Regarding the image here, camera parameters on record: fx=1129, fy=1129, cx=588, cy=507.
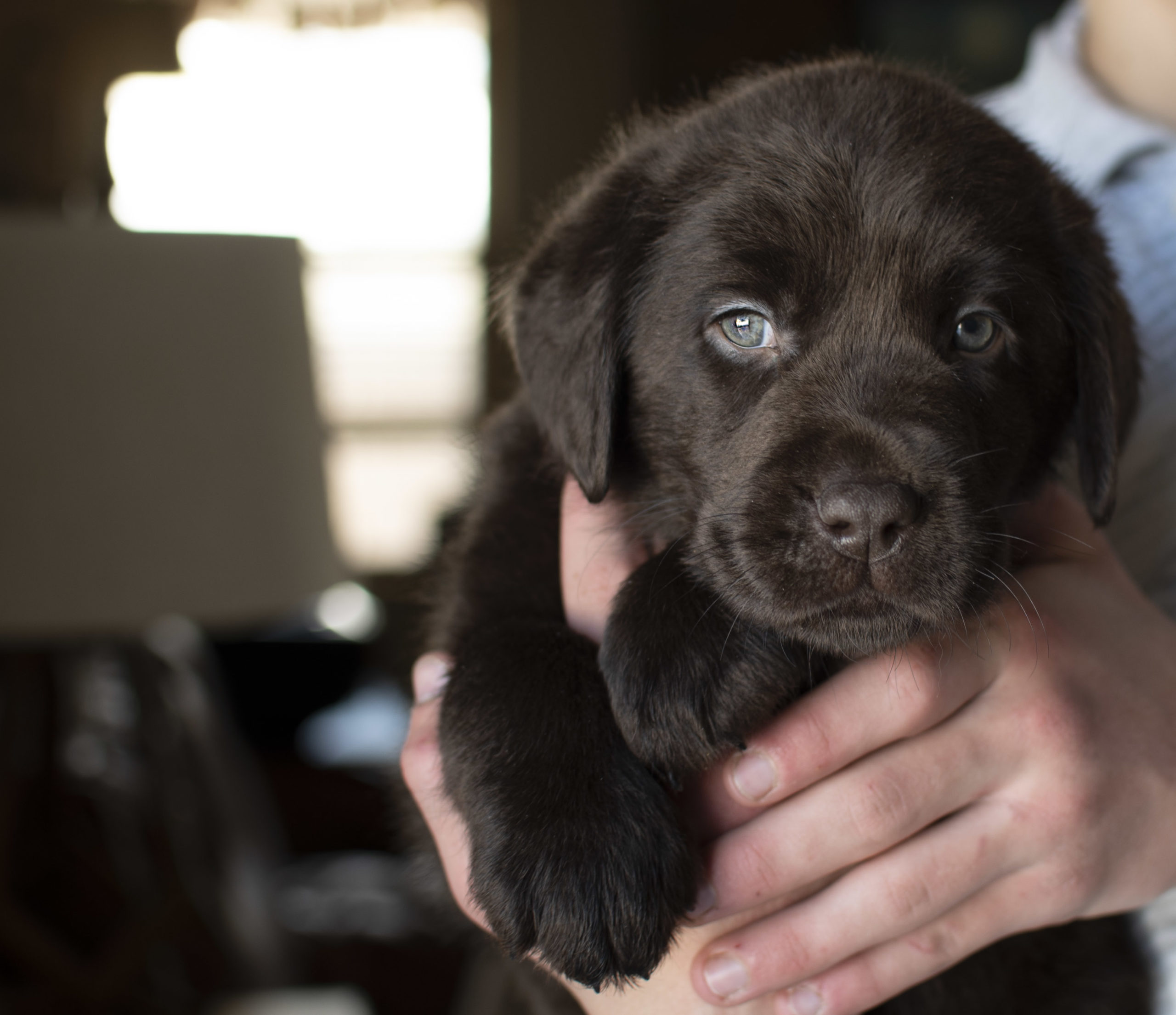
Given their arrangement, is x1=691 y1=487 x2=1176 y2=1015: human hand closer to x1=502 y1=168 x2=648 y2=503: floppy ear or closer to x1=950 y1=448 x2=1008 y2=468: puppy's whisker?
x1=950 y1=448 x2=1008 y2=468: puppy's whisker

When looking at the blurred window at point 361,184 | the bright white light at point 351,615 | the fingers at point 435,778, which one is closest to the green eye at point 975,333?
the fingers at point 435,778

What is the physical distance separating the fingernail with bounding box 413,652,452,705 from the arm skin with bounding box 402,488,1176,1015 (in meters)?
0.08

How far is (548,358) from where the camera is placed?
146 centimetres

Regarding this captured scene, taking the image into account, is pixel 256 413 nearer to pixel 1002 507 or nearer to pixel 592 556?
pixel 592 556

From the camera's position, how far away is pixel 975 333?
4.48 ft

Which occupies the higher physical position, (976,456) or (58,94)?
(976,456)

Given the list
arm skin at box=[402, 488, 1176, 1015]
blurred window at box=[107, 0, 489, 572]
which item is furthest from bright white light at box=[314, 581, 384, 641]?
arm skin at box=[402, 488, 1176, 1015]

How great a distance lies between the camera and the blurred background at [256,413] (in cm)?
212

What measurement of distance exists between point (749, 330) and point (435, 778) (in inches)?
26.7

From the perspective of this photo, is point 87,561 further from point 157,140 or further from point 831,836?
point 157,140

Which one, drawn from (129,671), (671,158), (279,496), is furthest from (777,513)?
(129,671)

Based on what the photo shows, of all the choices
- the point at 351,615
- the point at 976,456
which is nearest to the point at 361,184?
the point at 351,615

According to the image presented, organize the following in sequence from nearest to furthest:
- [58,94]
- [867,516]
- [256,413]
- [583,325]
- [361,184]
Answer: [867,516] < [583,325] < [256,413] < [58,94] < [361,184]

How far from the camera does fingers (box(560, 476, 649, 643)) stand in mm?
1389
